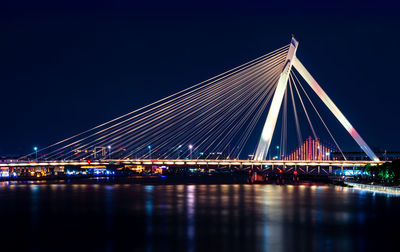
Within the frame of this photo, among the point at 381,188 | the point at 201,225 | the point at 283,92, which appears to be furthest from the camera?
the point at 381,188

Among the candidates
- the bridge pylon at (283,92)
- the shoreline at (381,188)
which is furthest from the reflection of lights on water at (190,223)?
the shoreline at (381,188)

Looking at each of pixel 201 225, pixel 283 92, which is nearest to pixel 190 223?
pixel 201 225

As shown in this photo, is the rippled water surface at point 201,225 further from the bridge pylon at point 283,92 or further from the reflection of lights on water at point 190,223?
the bridge pylon at point 283,92

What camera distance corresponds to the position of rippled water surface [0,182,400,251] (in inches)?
776

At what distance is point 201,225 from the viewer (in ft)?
81.7

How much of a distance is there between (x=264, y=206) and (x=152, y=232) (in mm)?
12207

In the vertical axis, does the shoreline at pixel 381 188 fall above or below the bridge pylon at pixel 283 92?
below

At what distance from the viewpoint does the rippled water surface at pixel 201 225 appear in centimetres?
1972

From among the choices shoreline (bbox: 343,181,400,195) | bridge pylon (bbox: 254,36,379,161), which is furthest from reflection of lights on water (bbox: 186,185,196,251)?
shoreline (bbox: 343,181,400,195)

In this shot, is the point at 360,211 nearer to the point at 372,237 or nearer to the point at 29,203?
the point at 372,237

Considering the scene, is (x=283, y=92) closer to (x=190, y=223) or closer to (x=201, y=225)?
(x=190, y=223)

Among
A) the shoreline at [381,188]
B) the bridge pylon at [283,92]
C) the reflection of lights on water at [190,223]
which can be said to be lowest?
the shoreline at [381,188]

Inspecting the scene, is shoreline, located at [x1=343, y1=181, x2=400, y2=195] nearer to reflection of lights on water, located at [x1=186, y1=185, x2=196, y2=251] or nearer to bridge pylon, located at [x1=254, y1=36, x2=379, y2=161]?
bridge pylon, located at [x1=254, y1=36, x2=379, y2=161]

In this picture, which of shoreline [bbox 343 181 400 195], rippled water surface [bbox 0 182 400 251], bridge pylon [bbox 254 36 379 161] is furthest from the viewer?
bridge pylon [bbox 254 36 379 161]
